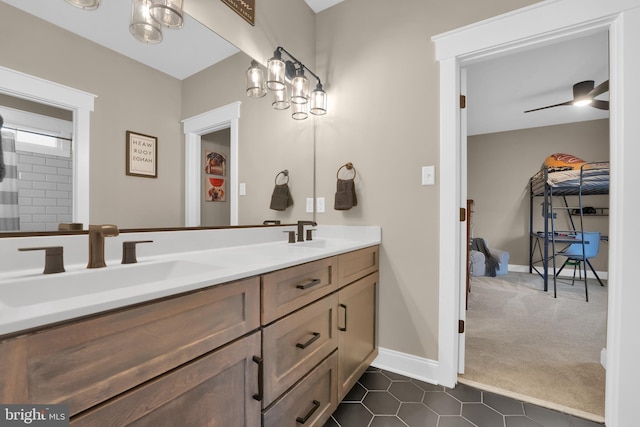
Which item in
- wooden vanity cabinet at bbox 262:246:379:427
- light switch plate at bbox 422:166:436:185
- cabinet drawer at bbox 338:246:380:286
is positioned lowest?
wooden vanity cabinet at bbox 262:246:379:427

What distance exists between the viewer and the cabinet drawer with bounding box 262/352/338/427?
3.31 feet

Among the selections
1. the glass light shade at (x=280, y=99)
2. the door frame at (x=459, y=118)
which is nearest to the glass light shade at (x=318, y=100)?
the glass light shade at (x=280, y=99)

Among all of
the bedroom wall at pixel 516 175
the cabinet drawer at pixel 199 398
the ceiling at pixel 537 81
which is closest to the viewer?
the cabinet drawer at pixel 199 398

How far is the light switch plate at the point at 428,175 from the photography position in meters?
1.73

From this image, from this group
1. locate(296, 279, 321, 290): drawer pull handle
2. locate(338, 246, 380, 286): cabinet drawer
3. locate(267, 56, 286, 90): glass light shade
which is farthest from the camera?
locate(267, 56, 286, 90): glass light shade

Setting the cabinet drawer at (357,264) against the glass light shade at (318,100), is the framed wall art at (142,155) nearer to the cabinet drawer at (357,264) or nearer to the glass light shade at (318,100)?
the cabinet drawer at (357,264)

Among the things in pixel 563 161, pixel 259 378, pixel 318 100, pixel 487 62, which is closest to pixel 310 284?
pixel 259 378

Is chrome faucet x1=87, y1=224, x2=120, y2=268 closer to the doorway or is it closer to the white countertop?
the white countertop

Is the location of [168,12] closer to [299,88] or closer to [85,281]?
[299,88]

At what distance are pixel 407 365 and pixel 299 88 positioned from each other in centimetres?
194

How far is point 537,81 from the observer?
324cm

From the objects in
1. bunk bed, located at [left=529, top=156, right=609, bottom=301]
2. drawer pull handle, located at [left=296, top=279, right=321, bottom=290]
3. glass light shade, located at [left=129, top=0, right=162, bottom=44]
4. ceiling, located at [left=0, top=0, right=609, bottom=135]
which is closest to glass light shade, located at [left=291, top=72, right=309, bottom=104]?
ceiling, located at [left=0, top=0, right=609, bottom=135]

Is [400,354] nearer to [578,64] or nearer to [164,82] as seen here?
[164,82]

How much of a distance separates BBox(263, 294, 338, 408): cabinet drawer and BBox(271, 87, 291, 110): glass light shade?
1.29 meters
